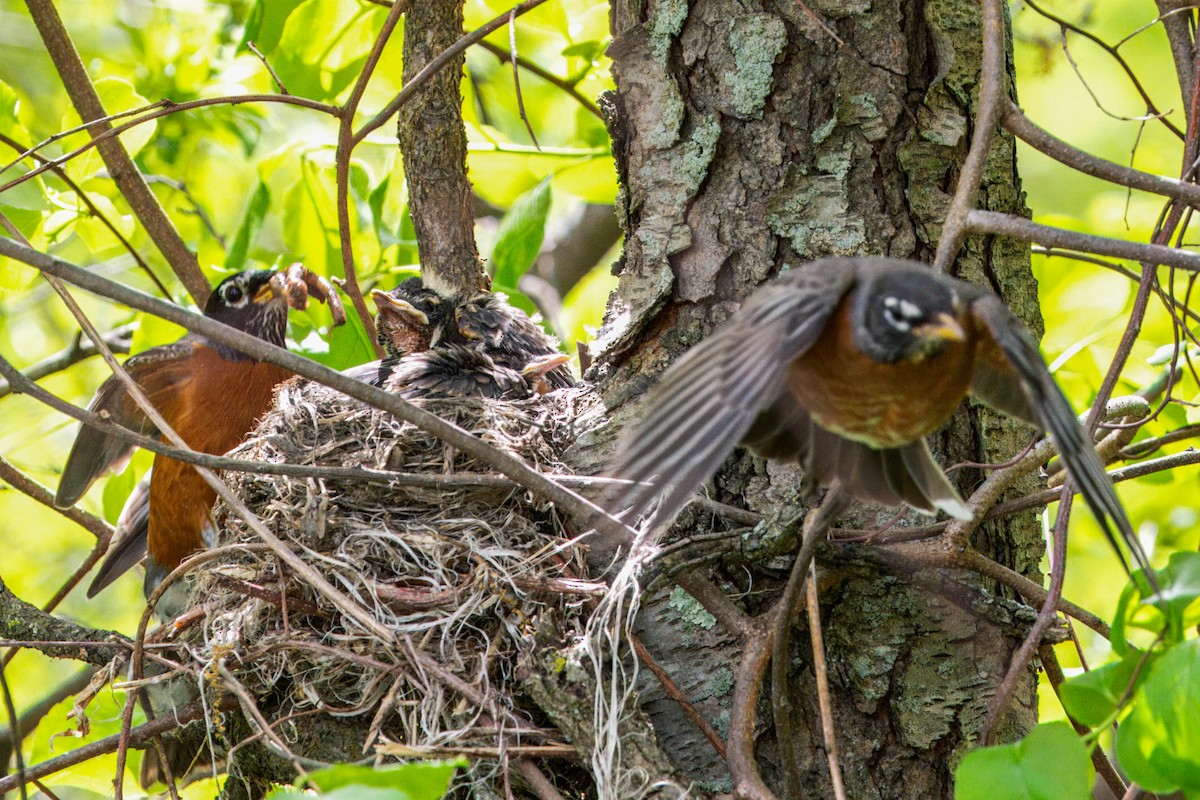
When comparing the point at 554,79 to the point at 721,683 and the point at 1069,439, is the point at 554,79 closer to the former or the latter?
the point at 721,683

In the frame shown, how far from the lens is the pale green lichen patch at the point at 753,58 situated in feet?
7.19

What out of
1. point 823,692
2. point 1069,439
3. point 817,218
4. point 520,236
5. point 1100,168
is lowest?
point 823,692

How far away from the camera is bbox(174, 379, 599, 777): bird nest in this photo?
2.04 metres

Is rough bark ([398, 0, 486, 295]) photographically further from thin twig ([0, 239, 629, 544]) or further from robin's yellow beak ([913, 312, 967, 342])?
robin's yellow beak ([913, 312, 967, 342])

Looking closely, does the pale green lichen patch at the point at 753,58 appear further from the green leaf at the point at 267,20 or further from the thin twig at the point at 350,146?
the green leaf at the point at 267,20

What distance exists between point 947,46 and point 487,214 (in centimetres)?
336

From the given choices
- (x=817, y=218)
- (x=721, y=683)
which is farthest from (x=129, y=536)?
(x=817, y=218)

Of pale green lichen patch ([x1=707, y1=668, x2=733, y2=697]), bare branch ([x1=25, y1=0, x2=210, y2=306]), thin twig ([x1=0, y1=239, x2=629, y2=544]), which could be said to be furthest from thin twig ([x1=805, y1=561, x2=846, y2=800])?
bare branch ([x1=25, y1=0, x2=210, y2=306])

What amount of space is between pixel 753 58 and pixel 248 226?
1.96 m

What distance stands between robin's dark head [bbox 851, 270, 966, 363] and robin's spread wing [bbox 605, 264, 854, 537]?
5 cm

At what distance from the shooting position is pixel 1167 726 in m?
1.30

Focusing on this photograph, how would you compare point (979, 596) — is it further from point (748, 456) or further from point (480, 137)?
point (480, 137)

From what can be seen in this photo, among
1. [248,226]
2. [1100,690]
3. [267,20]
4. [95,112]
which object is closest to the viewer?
[1100,690]

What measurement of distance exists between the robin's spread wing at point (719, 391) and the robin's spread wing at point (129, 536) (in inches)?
95.5
